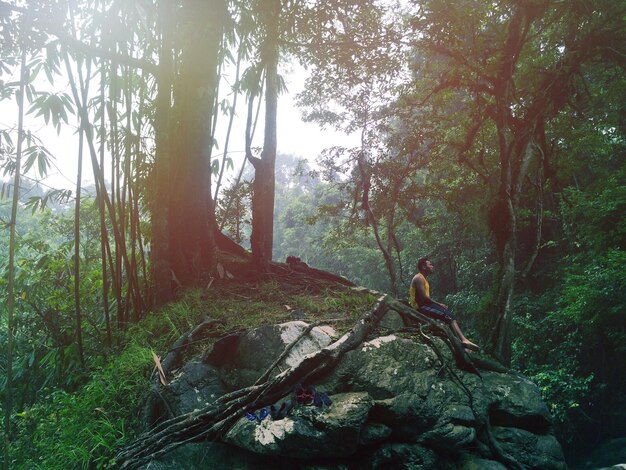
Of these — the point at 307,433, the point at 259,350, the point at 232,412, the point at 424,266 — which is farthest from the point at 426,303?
the point at 232,412

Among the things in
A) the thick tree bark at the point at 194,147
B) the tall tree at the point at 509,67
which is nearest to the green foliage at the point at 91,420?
the thick tree bark at the point at 194,147

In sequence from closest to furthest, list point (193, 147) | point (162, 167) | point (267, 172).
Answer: point (162, 167) < point (193, 147) < point (267, 172)

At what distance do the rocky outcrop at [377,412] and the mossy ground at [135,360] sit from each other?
52 cm

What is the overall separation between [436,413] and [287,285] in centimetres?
335

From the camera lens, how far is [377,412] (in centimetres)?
358

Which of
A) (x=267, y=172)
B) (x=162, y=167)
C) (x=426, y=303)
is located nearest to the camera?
(x=426, y=303)

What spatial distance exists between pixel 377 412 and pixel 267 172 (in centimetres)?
494

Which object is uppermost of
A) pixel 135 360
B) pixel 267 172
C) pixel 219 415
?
pixel 267 172

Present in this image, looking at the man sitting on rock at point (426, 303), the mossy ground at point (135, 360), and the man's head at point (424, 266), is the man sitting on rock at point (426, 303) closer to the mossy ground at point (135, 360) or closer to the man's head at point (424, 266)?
the man's head at point (424, 266)

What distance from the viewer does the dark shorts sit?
557 centimetres

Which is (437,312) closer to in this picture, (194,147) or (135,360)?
(135,360)

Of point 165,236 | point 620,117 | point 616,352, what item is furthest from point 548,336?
point 165,236

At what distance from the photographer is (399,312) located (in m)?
5.26

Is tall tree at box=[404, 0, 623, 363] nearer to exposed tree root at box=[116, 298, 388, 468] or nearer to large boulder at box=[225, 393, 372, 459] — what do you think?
exposed tree root at box=[116, 298, 388, 468]
